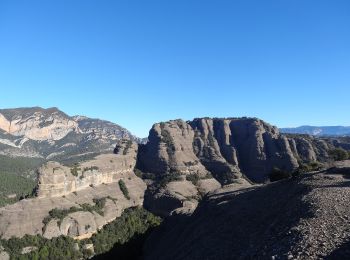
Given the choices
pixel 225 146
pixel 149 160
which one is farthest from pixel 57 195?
pixel 225 146

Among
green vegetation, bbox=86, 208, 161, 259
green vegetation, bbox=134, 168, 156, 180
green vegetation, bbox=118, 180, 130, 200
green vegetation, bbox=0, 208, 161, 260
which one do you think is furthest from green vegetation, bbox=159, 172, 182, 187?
green vegetation, bbox=0, 208, 161, 260

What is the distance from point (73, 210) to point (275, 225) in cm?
7578

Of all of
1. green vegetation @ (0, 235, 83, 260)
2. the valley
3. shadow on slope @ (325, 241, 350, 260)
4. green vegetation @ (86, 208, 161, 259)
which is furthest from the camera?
green vegetation @ (86, 208, 161, 259)

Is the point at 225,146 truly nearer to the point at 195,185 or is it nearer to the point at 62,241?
the point at 195,185

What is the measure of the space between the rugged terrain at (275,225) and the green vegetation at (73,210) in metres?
47.1

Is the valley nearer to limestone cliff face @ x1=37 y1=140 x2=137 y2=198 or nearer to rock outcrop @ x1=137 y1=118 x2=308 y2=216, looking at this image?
limestone cliff face @ x1=37 y1=140 x2=137 y2=198

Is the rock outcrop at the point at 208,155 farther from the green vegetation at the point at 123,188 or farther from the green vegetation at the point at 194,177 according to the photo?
the green vegetation at the point at 123,188

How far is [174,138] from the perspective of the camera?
139m

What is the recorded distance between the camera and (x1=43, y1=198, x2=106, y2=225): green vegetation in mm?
92688

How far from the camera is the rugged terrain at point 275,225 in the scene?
24750 millimetres

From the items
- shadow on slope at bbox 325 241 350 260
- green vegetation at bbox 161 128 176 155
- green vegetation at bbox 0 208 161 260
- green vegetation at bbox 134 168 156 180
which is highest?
green vegetation at bbox 161 128 176 155

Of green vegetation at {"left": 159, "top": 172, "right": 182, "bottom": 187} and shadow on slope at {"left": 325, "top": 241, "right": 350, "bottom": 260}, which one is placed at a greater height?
green vegetation at {"left": 159, "top": 172, "right": 182, "bottom": 187}

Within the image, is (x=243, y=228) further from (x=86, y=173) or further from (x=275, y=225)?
(x=86, y=173)

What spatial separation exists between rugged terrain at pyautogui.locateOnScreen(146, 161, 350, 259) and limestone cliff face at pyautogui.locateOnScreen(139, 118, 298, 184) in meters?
73.1
